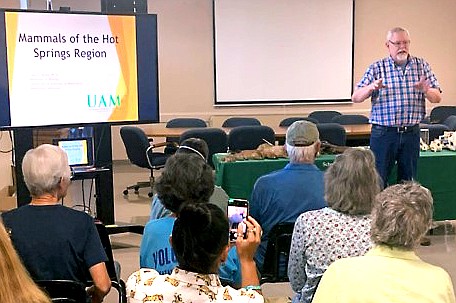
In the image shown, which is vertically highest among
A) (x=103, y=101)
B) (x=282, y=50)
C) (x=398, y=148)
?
(x=282, y=50)

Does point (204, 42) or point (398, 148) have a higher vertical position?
point (204, 42)

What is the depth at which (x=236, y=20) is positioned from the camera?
9.20 meters

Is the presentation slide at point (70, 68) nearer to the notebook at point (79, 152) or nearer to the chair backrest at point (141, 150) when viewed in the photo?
the notebook at point (79, 152)

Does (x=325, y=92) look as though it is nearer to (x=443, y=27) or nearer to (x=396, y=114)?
(x=443, y=27)

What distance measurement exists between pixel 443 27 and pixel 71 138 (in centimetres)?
739

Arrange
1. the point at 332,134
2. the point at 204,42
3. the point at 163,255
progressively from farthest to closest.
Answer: the point at 204,42, the point at 332,134, the point at 163,255

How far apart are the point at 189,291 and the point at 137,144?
5.10 metres

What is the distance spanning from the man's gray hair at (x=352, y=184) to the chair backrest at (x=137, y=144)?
420 centimetres

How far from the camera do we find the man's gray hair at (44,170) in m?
2.41

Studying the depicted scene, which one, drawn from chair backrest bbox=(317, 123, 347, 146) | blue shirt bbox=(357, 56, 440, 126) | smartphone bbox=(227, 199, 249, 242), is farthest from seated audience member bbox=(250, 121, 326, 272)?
chair backrest bbox=(317, 123, 347, 146)

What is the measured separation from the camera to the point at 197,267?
1.61 metres

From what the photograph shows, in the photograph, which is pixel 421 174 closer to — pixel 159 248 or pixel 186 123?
pixel 159 248

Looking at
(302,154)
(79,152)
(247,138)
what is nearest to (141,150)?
(247,138)

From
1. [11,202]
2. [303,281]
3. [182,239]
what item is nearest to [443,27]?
[11,202]
